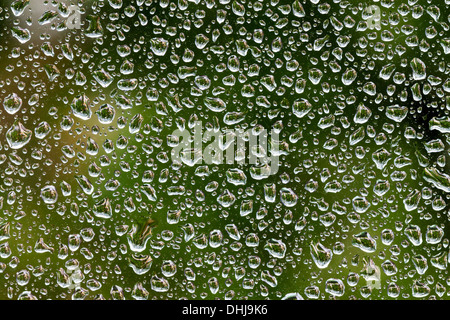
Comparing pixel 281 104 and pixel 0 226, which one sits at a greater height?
pixel 281 104

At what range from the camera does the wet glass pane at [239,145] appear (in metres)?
0.64

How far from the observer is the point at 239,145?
25.7 inches

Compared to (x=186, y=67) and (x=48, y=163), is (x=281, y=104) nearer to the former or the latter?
(x=186, y=67)

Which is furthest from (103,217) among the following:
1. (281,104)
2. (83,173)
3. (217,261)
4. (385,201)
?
(385,201)

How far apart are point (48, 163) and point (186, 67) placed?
0.88 feet

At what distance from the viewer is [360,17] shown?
657 mm

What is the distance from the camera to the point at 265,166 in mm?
651

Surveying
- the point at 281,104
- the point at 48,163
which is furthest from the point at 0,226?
the point at 281,104

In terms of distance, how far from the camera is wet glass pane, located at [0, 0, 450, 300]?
0.64 m

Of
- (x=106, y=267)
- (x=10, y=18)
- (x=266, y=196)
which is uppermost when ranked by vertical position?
(x=10, y=18)

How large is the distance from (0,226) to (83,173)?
16 cm

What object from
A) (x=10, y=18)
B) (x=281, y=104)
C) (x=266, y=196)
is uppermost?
(x=10, y=18)

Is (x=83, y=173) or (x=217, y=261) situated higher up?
(x=83, y=173)

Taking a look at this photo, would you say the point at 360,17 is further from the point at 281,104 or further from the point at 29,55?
the point at 29,55
